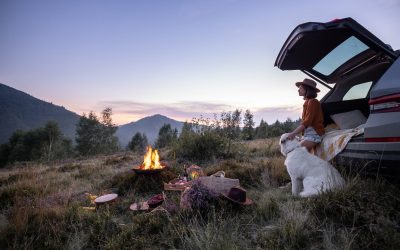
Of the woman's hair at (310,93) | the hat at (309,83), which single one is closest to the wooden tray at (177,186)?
the woman's hair at (310,93)

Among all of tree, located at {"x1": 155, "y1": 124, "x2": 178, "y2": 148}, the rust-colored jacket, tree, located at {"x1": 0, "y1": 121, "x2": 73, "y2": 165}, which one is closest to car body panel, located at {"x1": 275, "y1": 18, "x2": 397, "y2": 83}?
the rust-colored jacket

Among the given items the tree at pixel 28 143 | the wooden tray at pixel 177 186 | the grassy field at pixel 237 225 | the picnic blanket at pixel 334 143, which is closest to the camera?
the grassy field at pixel 237 225

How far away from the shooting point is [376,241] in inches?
95.9

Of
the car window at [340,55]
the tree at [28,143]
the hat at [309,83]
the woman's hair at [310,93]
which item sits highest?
the car window at [340,55]

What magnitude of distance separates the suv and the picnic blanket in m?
0.12

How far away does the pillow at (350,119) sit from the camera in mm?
5258

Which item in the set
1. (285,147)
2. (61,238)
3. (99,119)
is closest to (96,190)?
(61,238)

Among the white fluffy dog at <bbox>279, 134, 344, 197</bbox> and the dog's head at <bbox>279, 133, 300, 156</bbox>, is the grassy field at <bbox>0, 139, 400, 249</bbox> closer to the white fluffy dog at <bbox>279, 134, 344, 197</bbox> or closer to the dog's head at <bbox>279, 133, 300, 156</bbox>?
the white fluffy dog at <bbox>279, 134, 344, 197</bbox>

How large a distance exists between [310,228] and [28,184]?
6.76 meters

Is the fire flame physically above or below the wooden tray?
above

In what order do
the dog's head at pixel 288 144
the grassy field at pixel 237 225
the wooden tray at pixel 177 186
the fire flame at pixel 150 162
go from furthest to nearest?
1. the fire flame at pixel 150 162
2. the wooden tray at pixel 177 186
3. the dog's head at pixel 288 144
4. the grassy field at pixel 237 225

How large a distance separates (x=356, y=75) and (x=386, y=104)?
2697mm

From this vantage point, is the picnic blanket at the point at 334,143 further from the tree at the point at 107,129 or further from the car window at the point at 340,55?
the tree at the point at 107,129

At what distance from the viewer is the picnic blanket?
157 inches
